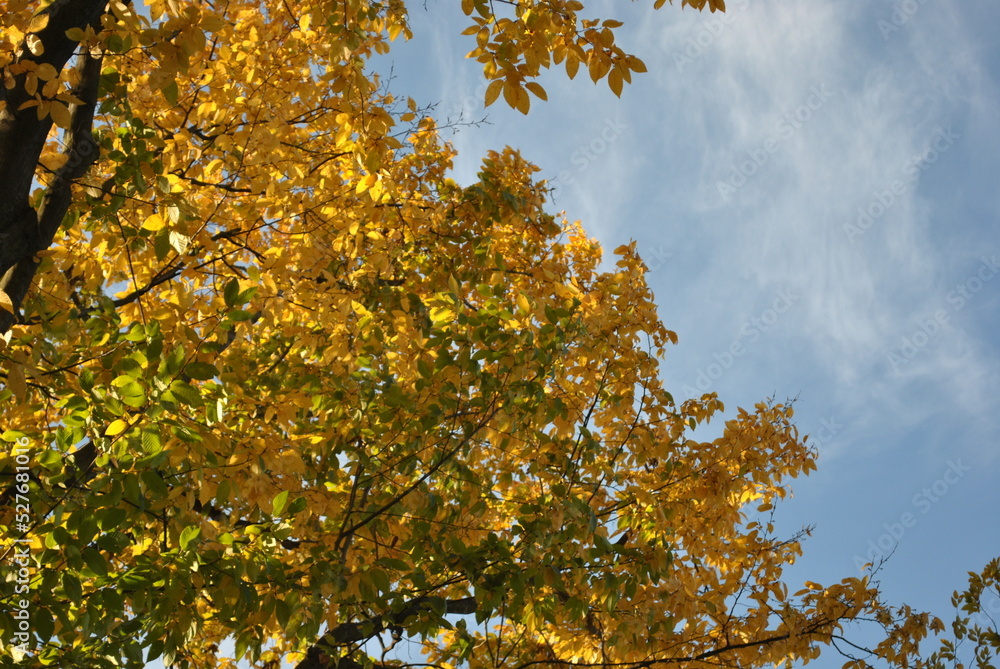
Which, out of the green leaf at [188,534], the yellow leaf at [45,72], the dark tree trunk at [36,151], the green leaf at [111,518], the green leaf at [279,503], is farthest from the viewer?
the dark tree trunk at [36,151]

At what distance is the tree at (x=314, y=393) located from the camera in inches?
119

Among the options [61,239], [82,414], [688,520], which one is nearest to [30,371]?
[82,414]

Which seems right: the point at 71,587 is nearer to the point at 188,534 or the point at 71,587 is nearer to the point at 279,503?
the point at 188,534

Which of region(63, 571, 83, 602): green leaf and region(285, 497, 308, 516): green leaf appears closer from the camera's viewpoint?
region(63, 571, 83, 602): green leaf

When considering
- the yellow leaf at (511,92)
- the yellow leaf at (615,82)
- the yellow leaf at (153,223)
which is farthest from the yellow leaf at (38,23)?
the yellow leaf at (615,82)

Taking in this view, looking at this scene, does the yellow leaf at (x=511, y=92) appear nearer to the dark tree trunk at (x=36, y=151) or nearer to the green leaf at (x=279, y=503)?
the dark tree trunk at (x=36, y=151)

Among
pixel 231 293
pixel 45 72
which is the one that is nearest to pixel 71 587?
pixel 231 293

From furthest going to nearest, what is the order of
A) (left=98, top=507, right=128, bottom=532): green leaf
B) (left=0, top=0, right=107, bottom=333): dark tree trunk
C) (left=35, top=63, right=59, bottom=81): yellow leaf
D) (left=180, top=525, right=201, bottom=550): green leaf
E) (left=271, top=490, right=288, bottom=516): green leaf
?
(left=0, top=0, right=107, bottom=333): dark tree trunk
(left=271, top=490, right=288, bottom=516): green leaf
(left=180, top=525, right=201, bottom=550): green leaf
(left=35, top=63, right=59, bottom=81): yellow leaf
(left=98, top=507, right=128, bottom=532): green leaf

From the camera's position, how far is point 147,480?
9.00 feet

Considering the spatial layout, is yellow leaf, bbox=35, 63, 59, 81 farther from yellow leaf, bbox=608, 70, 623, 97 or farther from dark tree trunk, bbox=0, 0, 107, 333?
yellow leaf, bbox=608, 70, 623, 97

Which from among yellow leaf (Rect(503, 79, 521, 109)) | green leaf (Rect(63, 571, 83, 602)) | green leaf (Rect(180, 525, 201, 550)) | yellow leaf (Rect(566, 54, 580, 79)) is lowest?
green leaf (Rect(63, 571, 83, 602))

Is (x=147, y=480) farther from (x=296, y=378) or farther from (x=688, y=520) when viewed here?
(x=688, y=520)

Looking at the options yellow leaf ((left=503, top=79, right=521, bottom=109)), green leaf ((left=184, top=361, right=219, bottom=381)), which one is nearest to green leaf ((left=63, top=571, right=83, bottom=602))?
green leaf ((left=184, top=361, right=219, bottom=381))

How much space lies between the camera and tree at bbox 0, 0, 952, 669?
3014 mm
